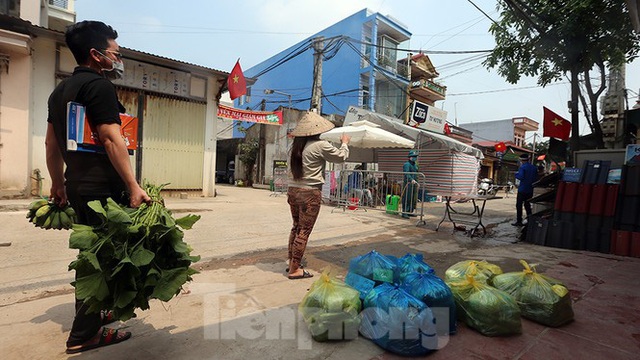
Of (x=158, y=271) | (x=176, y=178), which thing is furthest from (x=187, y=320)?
(x=176, y=178)

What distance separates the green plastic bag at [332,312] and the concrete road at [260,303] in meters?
0.07

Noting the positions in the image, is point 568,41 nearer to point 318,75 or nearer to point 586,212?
point 586,212

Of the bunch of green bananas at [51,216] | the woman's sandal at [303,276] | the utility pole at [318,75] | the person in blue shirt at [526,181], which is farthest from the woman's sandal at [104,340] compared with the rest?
the utility pole at [318,75]

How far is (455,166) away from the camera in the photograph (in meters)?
6.74

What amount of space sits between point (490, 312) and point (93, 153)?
271 cm

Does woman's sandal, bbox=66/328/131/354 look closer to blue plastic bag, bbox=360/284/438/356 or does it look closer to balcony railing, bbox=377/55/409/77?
blue plastic bag, bbox=360/284/438/356

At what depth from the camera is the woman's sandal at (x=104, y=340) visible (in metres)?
1.88

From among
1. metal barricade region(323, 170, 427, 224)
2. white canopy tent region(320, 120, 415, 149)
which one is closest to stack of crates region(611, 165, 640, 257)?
metal barricade region(323, 170, 427, 224)

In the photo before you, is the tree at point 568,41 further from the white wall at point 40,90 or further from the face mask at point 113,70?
the white wall at point 40,90

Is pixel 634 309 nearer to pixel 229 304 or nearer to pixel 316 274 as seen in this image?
pixel 316 274

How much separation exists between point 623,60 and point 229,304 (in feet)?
30.4

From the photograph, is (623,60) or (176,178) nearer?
(623,60)

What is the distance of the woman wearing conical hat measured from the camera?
330 cm

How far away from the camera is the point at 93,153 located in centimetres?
186
